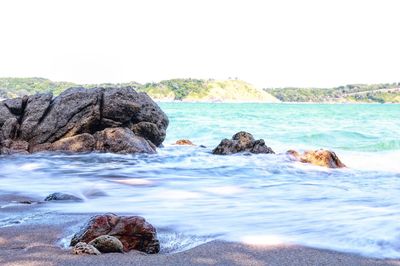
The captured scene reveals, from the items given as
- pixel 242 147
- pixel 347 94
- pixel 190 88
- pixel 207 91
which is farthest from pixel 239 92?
pixel 242 147

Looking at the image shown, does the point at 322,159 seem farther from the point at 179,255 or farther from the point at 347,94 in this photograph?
the point at 347,94

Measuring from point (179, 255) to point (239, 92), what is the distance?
566 ft

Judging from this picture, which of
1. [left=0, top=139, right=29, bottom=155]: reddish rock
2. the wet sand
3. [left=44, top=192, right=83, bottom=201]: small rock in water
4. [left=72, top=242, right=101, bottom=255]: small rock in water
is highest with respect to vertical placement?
[left=72, top=242, right=101, bottom=255]: small rock in water

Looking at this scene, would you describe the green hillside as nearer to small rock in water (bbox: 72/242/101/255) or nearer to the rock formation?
the rock formation

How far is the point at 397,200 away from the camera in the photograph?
743 cm

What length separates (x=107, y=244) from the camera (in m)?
3.89

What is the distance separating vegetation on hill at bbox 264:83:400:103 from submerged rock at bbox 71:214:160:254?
153259 mm

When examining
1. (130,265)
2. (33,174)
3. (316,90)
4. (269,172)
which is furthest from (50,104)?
(316,90)

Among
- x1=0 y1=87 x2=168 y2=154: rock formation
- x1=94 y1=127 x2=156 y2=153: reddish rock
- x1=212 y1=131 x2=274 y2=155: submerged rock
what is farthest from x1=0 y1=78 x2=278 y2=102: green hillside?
x1=212 y1=131 x2=274 y2=155: submerged rock

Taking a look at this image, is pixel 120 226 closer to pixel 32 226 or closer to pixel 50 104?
pixel 32 226

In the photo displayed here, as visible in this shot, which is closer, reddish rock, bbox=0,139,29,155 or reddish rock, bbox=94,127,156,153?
reddish rock, bbox=0,139,29,155

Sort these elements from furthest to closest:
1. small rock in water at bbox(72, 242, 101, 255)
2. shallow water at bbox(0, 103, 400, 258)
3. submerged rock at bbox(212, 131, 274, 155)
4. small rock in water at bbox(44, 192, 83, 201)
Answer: submerged rock at bbox(212, 131, 274, 155) → small rock in water at bbox(44, 192, 83, 201) → shallow water at bbox(0, 103, 400, 258) → small rock in water at bbox(72, 242, 101, 255)

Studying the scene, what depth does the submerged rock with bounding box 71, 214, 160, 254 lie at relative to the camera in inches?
162

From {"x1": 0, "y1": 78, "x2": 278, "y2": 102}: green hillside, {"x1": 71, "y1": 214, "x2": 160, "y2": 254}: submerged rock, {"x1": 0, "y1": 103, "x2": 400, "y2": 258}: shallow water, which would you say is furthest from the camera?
{"x1": 0, "y1": 78, "x2": 278, "y2": 102}: green hillside
